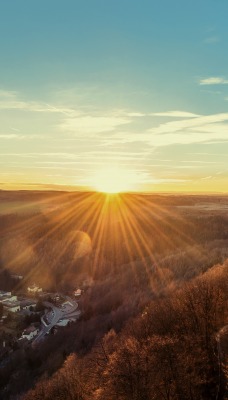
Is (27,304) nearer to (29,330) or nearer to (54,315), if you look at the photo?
(54,315)

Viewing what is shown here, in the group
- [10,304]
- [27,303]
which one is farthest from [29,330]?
[27,303]

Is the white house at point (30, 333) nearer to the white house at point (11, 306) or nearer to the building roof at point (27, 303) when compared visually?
the white house at point (11, 306)

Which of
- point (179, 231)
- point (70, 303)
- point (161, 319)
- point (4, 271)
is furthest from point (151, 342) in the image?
point (179, 231)

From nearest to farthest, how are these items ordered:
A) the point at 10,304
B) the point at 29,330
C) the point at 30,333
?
1. the point at 30,333
2. the point at 29,330
3. the point at 10,304

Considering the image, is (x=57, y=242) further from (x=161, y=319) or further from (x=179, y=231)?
(x=161, y=319)

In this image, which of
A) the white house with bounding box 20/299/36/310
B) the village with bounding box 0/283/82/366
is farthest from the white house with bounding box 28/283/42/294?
the white house with bounding box 20/299/36/310

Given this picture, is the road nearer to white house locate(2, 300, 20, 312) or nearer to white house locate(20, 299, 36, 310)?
white house locate(20, 299, 36, 310)

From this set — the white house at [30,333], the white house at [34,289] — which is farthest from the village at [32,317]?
→ the white house at [34,289]
